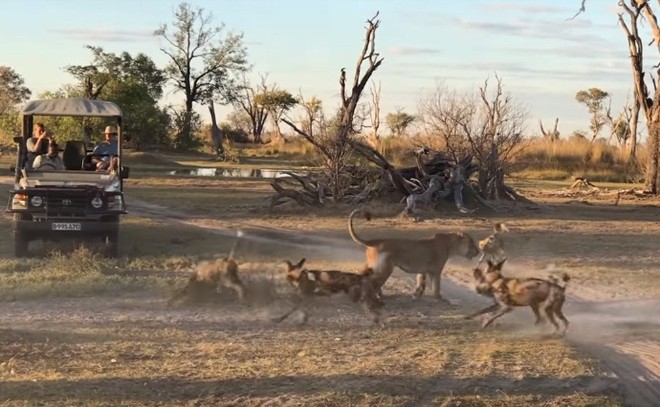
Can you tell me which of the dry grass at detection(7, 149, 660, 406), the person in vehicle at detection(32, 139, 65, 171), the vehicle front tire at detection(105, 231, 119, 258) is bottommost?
the dry grass at detection(7, 149, 660, 406)

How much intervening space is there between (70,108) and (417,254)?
696 cm

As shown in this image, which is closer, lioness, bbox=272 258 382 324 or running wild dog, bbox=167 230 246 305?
lioness, bbox=272 258 382 324

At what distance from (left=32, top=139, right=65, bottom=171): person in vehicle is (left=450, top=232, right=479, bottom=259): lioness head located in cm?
679

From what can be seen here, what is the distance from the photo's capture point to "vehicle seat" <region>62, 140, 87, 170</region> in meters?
13.7

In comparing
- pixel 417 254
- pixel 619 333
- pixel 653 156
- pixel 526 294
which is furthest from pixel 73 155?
pixel 653 156

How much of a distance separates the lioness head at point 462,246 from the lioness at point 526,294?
5.09ft

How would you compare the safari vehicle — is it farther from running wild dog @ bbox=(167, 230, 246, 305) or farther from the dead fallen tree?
the dead fallen tree

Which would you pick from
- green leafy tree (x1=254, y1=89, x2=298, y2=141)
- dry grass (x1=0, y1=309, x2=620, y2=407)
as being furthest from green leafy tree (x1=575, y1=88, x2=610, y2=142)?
dry grass (x1=0, y1=309, x2=620, y2=407)

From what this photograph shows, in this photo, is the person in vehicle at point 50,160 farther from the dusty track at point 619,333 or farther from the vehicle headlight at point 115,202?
the dusty track at point 619,333

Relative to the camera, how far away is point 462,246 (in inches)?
395

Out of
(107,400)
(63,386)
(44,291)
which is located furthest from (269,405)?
(44,291)

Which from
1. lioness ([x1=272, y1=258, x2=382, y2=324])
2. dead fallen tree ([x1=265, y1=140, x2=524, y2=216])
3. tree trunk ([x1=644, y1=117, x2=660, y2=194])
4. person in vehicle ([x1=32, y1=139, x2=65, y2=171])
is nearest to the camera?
lioness ([x1=272, y1=258, x2=382, y2=324])

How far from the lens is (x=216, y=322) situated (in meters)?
8.38

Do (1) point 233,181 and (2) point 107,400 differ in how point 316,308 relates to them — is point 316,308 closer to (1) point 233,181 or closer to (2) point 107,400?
(2) point 107,400
